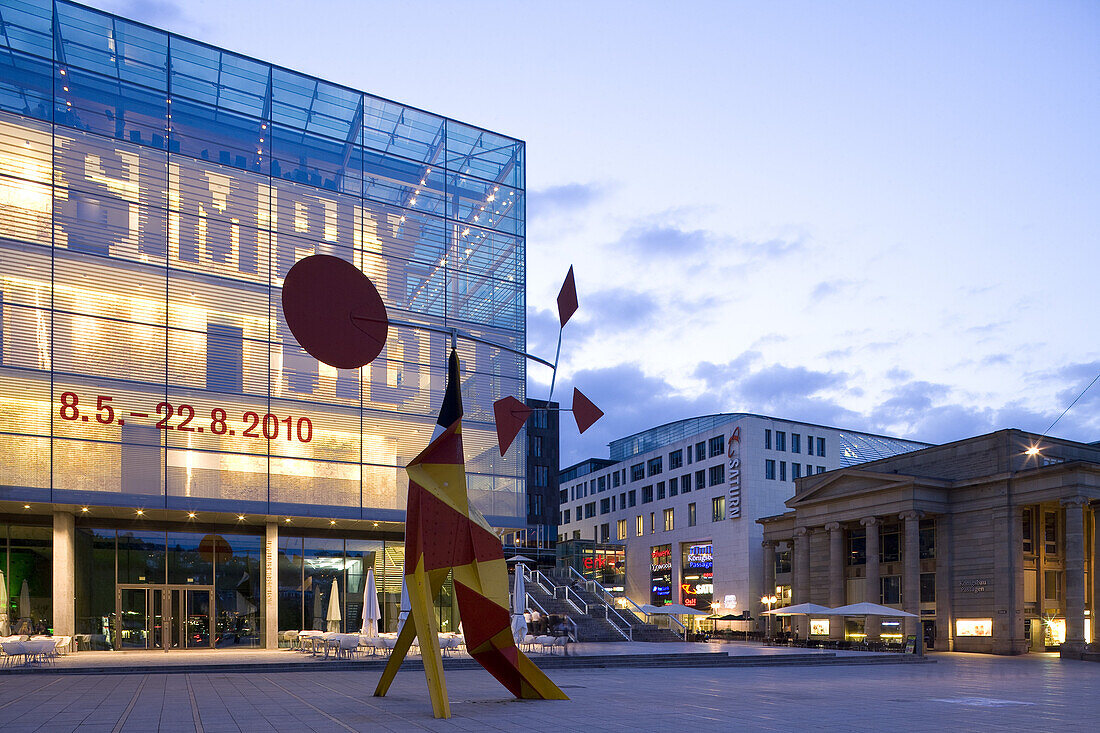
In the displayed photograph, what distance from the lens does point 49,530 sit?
114 feet

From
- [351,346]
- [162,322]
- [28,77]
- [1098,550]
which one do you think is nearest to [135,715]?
[351,346]

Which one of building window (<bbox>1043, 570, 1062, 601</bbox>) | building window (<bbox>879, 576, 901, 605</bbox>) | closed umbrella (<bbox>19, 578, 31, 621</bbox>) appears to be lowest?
building window (<bbox>879, 576, 901, 605</bbox>)

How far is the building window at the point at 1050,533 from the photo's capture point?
52.4 m

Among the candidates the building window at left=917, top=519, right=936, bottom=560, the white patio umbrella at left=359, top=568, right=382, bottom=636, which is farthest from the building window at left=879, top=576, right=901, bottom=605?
the white patio umbrella at left=359, top=568, right=382, bottom=636

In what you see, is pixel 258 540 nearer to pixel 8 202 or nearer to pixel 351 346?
pixel 8 202

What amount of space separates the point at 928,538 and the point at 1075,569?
32.3ft

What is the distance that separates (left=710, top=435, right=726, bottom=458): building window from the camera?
85.2 metres

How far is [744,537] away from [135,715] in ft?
227

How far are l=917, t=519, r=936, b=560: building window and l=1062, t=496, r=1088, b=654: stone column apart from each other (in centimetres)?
864

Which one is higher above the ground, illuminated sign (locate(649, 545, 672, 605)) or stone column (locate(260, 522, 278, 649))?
stone column (locate(260, 522, 278, 649))

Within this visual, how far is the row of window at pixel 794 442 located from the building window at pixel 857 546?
21.3 m

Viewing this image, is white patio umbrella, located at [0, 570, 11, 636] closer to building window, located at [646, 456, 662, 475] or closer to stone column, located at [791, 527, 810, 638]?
stone column, located at [791, 527, 810, 638]

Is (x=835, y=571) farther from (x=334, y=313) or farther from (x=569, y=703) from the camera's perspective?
(x=334, y=313)

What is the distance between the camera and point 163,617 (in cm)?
3634
